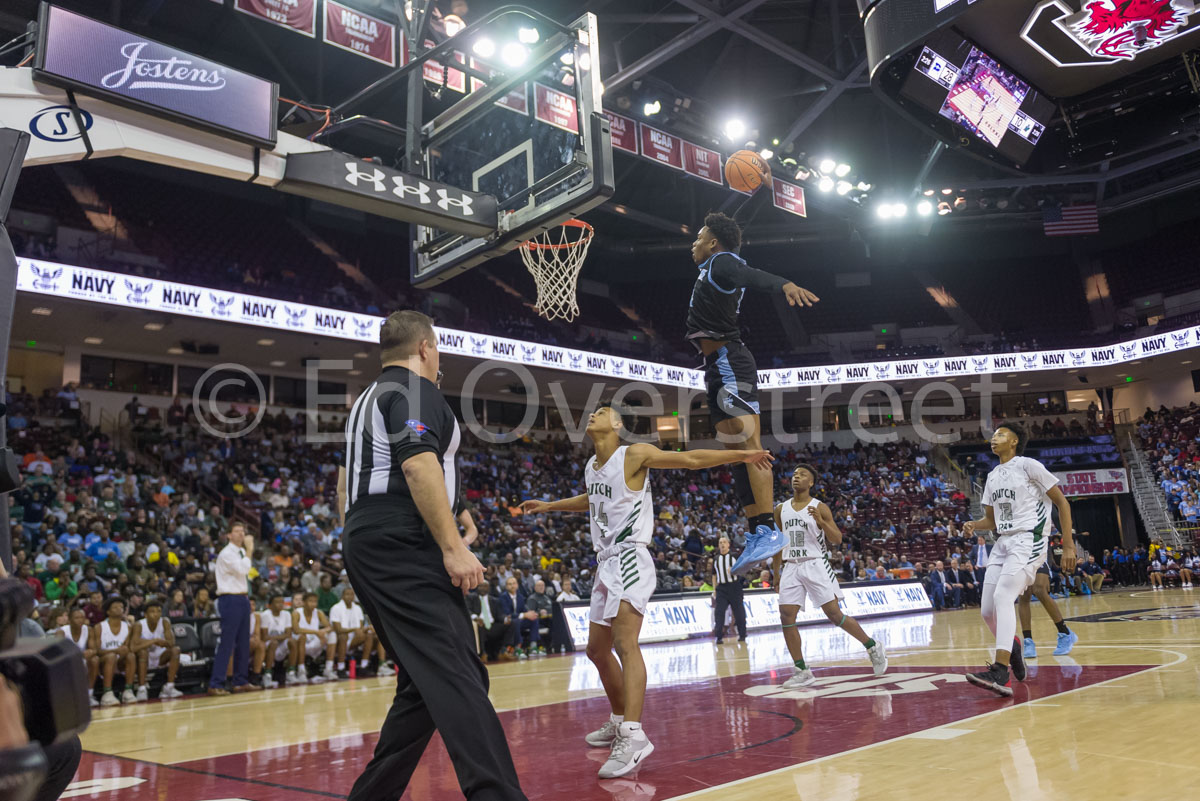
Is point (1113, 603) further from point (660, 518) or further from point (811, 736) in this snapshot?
point (811, 736)

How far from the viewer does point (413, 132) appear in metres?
7.53

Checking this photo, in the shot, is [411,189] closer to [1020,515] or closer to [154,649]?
[1020,515]

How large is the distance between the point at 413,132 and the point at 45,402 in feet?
50.7

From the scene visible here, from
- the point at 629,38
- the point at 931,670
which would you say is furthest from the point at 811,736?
the point at 629,38

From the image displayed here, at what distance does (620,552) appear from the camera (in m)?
5.16

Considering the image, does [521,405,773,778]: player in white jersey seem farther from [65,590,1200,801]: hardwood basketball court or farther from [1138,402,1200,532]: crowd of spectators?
[1138,402,1200,532]: crowd of spectators

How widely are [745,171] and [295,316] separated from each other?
1259 centimetres

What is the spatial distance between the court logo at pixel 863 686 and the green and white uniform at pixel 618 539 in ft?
8.08

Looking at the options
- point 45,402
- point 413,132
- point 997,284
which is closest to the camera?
point 413,132

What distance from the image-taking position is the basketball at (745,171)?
31.2 ft

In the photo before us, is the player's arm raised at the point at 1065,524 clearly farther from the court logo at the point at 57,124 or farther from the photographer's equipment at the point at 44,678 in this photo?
the court logo at the point at 57,124

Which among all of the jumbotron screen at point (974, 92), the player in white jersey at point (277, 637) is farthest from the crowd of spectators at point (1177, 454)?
the player in white jersey at point (277, 637)

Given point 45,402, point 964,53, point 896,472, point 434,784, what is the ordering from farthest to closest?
point 896,472, point 45,402, point 964,53, point 434,784

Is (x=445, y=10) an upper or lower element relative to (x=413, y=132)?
upper
